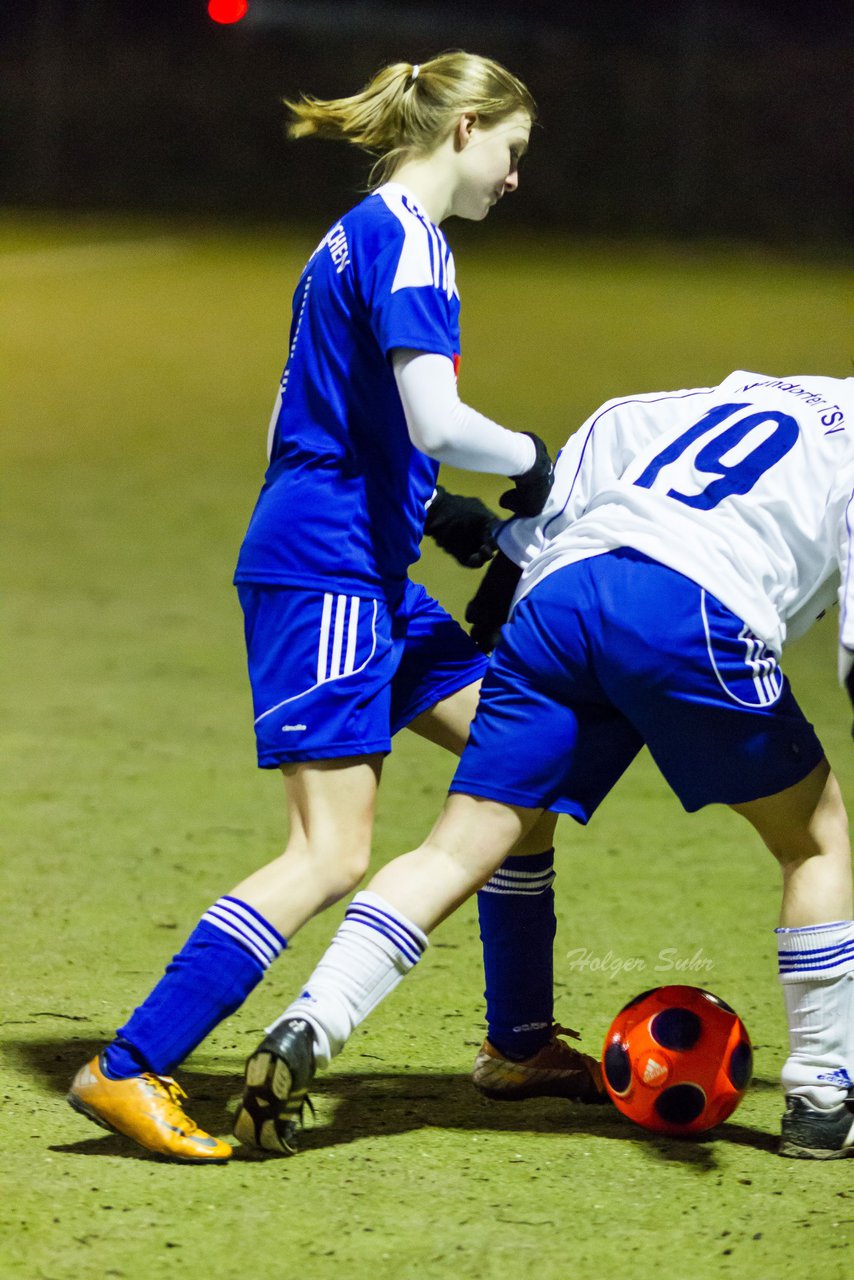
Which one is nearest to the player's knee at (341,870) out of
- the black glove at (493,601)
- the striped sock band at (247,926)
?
the striped sock band at (247,926)

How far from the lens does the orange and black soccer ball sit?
10.8 feet

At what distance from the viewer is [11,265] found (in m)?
17.8

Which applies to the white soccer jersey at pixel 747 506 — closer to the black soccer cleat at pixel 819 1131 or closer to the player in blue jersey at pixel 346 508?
the player in blue jersey at pixel 346 508

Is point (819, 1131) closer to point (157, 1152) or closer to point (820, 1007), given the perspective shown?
point (820, 1007)

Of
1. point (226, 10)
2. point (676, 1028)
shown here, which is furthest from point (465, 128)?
point (226, 10)

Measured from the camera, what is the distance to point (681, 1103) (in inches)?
130

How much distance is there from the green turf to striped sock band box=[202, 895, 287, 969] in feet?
1.26

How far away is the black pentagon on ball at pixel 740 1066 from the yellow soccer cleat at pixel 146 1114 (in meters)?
0.95

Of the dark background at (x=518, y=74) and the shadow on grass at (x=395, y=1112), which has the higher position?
the dark background at (x=518, y=74)

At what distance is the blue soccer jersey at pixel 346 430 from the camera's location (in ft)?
10.4

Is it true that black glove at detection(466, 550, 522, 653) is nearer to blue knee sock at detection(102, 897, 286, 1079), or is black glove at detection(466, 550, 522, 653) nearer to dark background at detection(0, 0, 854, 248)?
blue knee sock at detection(102, 897, 286, 1079)

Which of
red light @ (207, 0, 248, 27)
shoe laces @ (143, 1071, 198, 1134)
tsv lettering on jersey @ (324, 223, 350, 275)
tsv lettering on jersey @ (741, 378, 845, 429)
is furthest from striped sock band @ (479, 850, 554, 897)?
red light @ (207, 0, 248, 27)

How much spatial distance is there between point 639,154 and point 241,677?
830 inches

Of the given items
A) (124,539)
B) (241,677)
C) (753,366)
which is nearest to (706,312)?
(753,366)
